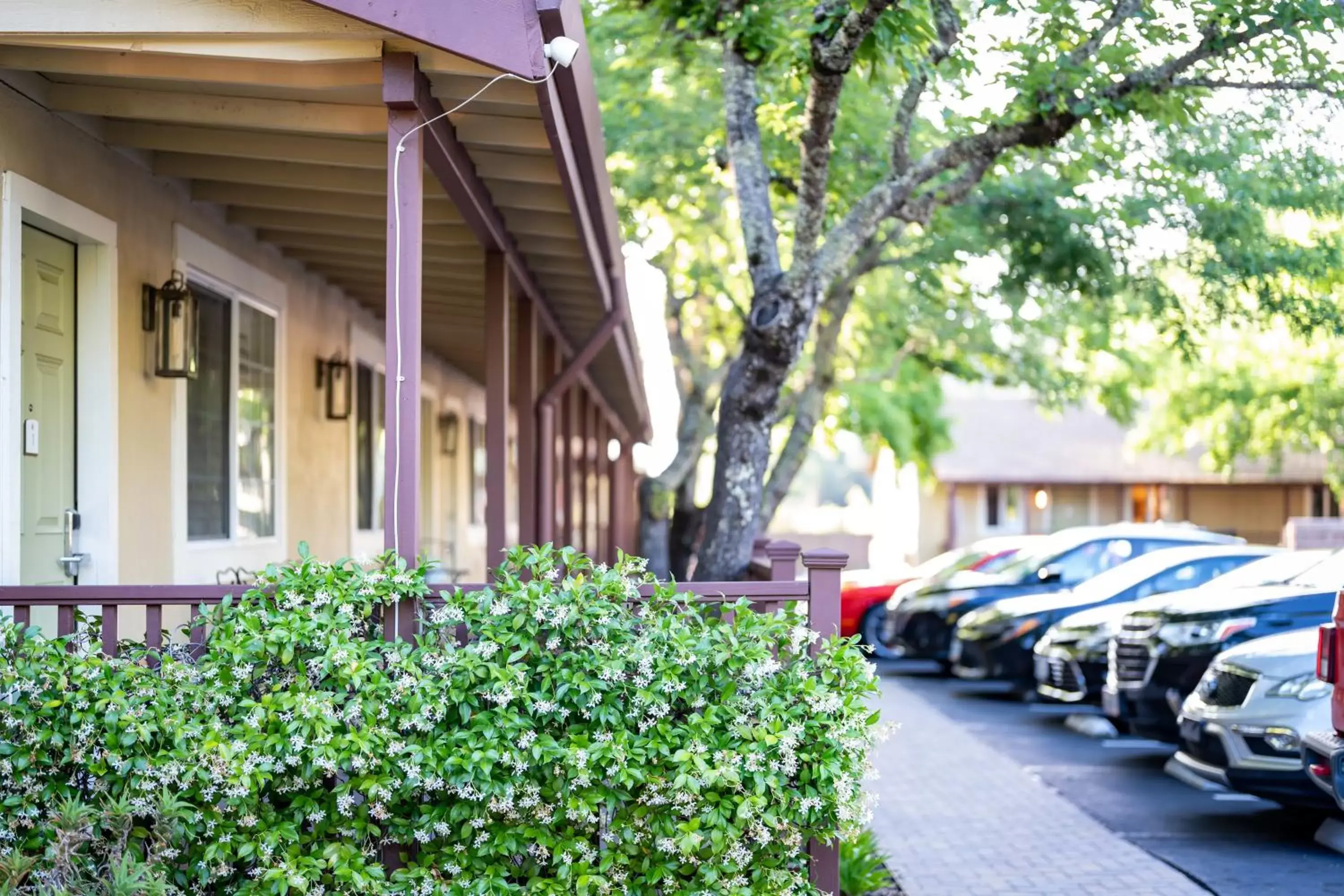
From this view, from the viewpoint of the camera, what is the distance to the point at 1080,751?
34.4ft

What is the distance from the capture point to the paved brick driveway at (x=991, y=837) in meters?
6.38

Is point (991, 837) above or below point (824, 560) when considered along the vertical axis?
below

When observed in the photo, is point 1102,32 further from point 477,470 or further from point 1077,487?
point 1077,487

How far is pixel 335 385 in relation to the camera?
9.87 meters

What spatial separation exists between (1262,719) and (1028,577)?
743cm

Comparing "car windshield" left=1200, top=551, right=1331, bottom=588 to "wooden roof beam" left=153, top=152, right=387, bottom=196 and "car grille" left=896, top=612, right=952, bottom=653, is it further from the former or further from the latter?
"wooden roof beam" left=153, top=152, right=387, bottom=196

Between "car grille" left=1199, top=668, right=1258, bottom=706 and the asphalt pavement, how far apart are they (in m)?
0.73

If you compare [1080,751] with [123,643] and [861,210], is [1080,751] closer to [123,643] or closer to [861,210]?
[861,210]

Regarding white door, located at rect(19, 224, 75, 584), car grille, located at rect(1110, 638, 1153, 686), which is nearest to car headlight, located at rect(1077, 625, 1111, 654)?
car grille, located at rect(1110, 638, 1153, 686)

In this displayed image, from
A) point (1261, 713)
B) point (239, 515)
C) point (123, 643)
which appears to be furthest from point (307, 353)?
point (1261, 713)

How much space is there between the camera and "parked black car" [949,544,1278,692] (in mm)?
11953

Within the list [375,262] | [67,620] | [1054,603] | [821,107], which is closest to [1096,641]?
[1054,603]

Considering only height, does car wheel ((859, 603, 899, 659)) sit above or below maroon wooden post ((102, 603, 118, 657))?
below

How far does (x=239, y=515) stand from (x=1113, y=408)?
18272 mm
